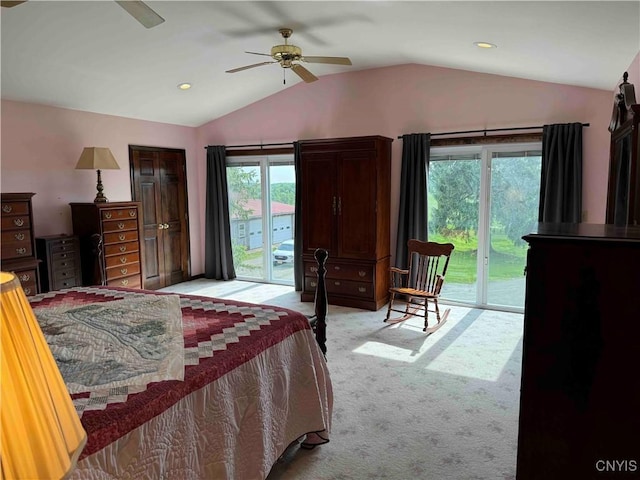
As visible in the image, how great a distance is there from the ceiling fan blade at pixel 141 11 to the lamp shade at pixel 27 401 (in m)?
2.08

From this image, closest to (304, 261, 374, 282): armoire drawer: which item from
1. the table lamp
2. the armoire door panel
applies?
the armoire door panel

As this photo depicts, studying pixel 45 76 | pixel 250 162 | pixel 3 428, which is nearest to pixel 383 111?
pixel 250 162

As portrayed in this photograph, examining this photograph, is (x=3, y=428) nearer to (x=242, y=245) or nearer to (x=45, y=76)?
(x=45, y=76)

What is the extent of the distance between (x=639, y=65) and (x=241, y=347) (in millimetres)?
3076

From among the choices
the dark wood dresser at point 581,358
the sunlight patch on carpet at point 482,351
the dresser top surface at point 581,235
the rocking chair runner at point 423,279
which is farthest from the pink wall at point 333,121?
the dark wood dresser at point 581,358

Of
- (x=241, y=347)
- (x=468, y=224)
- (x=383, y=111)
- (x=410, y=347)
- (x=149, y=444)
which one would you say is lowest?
(x=410, y=347)

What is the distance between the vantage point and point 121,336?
6.70 ft

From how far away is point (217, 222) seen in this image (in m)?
6.73

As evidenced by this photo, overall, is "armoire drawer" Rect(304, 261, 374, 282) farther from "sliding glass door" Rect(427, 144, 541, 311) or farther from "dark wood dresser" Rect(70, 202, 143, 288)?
"dark wood dresser" Rect(70, 202, 143, 288)

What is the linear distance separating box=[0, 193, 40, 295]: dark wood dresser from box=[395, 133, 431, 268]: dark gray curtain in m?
3.87

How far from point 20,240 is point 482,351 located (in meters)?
4.32

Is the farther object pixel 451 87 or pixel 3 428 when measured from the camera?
pixel 451 87

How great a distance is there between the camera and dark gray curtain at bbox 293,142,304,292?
234 inches

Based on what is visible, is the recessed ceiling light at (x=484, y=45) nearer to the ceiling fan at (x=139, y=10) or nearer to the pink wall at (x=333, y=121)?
the pink wall at (x=333, y=121)
